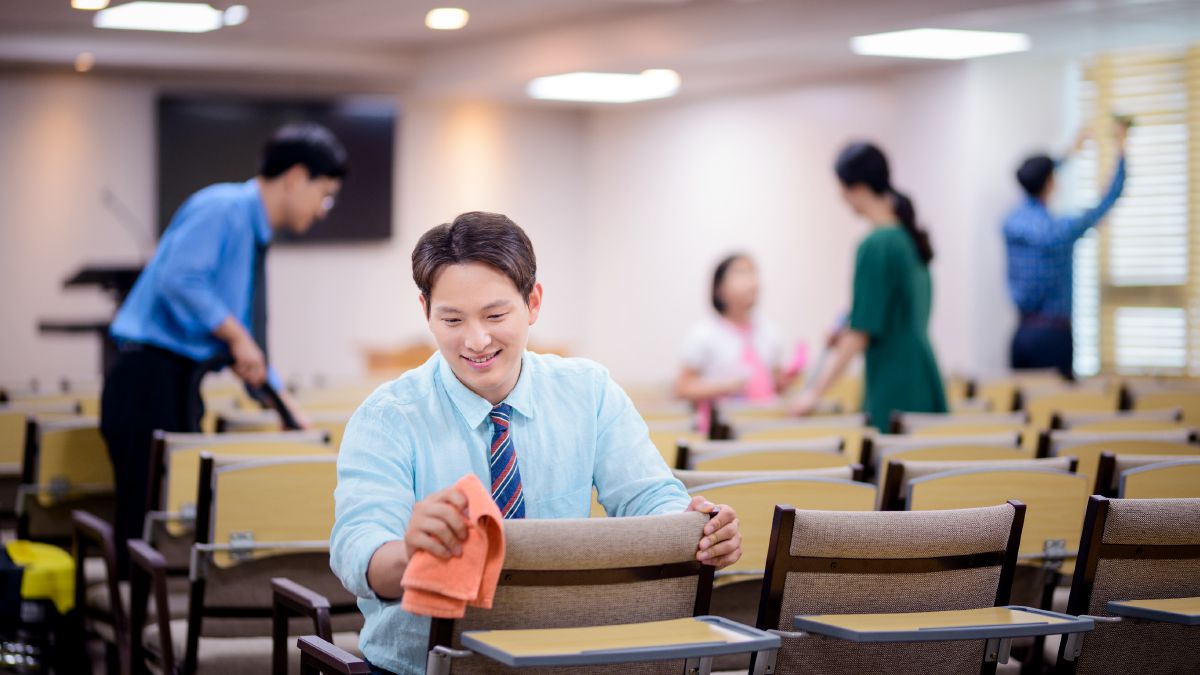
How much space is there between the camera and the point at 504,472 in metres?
2.42

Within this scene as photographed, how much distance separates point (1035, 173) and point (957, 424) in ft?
16.3

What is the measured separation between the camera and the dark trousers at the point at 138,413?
173 inches

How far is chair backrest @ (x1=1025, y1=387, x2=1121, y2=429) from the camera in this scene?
5816mm

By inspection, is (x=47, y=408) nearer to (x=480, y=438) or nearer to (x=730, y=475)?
(x=730, y=475)

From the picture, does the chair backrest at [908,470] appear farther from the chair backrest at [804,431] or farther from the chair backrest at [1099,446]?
the chair backrest at [804,431]

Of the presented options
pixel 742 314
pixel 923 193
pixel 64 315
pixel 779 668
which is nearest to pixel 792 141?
pixel 923 193

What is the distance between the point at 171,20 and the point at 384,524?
825 cm

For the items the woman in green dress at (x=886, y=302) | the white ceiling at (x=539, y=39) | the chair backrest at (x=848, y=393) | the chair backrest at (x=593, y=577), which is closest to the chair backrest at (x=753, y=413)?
the woman in green dress at (x=886, y=302)

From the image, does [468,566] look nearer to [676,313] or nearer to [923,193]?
[923,193]

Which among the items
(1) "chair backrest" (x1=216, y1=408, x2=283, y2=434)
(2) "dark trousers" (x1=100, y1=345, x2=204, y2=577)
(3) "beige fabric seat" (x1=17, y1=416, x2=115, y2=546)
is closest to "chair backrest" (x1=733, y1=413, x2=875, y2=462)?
(1) "chair backrest" (x1=216, y1=408, x2=283, y2=434)

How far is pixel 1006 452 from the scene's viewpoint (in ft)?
Result: 12.7

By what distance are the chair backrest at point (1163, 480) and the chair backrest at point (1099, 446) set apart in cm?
54

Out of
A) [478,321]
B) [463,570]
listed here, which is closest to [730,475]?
[478,321]

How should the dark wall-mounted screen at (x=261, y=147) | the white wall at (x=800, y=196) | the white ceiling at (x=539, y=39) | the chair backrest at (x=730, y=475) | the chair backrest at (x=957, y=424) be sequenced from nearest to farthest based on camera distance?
the chair backrest at (x=730, y=475) → the chair backrest at (x=957, y=424) → the white ceiling at (x=539, y=39) → the white wall at (x=800, y=196) → the dark wall-mounted screen at (x=261, y=147)
